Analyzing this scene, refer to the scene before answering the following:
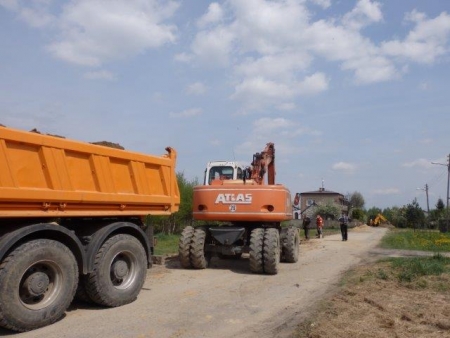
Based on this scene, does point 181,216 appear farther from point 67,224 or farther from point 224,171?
point 67,224

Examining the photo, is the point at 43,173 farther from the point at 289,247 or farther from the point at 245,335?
the point at 289,247

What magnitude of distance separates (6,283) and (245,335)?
308 cm

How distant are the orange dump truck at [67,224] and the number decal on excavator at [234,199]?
11.9 feet

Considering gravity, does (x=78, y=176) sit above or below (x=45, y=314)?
above

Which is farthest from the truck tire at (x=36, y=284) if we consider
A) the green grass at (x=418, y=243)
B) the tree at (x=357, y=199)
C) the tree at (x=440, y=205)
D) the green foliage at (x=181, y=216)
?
the tree at (x=357, y=199)

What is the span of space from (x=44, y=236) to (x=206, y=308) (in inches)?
111

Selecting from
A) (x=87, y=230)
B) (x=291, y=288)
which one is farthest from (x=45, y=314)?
(x=291, y=288)

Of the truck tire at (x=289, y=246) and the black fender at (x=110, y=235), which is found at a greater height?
the black fender at (x=110, y=235)

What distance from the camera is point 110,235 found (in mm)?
7668

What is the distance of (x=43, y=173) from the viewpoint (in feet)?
20.7

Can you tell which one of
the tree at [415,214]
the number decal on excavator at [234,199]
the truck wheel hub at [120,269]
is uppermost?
the number decal on excavator at [234,199]

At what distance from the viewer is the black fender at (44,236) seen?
18.8ft

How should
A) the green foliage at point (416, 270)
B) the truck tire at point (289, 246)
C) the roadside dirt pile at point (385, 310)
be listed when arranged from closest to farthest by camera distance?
the roadside dirt pile at point (385, 310) → the green foliage at point (416, 270) → the truck tire at point (289, 246)

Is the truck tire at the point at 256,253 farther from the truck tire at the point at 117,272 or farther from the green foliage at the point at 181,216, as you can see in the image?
the green foliage at the point at 181,216
